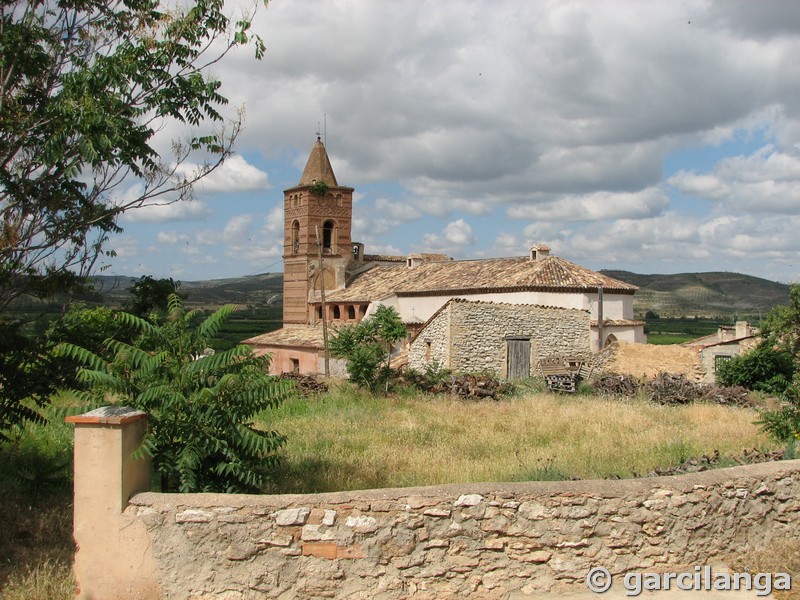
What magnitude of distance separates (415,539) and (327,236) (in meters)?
39.3

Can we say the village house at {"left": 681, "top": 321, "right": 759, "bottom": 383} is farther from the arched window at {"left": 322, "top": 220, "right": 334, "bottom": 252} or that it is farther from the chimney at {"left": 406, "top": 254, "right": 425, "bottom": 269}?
the arched window at {"left": 322, "top": 220, "right": 334, "bottom": 252}

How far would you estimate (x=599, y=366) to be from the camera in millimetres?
25406

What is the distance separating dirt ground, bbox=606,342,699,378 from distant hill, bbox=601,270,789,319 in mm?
73393

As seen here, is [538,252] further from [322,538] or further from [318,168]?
[322,538]

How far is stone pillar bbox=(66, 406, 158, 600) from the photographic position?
18.2 feet

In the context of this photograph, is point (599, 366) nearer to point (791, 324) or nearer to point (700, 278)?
point (791, 324)

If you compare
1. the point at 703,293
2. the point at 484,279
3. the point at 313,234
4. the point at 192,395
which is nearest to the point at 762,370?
the point at 484,279

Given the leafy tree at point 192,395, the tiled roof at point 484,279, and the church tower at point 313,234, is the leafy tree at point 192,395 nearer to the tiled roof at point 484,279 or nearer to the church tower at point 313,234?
the tiled roof at point 484,279

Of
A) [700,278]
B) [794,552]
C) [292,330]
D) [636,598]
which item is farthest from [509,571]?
[700,278]

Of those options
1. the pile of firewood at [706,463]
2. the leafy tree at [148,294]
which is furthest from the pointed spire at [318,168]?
the pile of firewood at [706,463]

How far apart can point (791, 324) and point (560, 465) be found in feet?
53.1

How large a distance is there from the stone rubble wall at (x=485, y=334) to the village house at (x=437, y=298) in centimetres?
3

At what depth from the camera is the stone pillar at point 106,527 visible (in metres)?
5.56

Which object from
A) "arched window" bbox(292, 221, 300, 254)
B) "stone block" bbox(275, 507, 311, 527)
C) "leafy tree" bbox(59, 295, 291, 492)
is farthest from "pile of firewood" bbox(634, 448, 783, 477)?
"arched window" bbox(292, 221, 300, 254)
